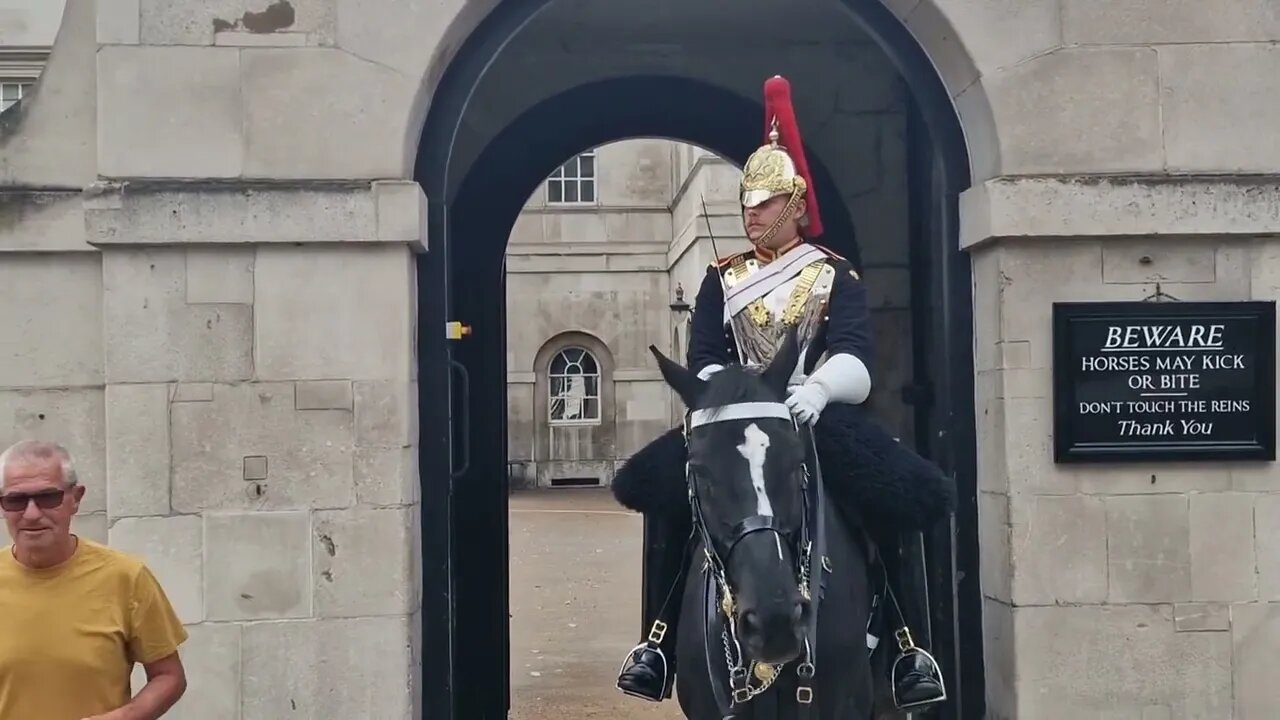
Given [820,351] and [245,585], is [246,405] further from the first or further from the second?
[820,351]

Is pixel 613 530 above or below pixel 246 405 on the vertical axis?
below

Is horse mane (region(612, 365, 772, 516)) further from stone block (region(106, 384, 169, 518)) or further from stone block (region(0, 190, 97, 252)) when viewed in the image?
stone block (region(0, 190, 97, 252))

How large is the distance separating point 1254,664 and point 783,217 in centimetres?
267

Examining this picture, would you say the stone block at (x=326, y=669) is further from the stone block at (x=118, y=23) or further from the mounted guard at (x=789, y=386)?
the stone block at (x=118, y=23)

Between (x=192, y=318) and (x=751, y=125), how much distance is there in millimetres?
4386

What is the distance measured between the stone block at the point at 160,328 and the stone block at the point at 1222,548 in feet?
12.4

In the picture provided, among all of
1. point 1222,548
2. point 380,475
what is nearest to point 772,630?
point 380,475

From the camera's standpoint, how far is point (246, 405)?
5113 millimetres

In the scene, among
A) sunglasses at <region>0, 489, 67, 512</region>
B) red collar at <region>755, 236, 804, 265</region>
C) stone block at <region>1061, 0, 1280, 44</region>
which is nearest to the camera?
sunglasses at <region>0, 489, 67, 512</region>

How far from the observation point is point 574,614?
11.8m

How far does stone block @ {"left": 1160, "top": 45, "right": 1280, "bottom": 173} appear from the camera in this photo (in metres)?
5.34

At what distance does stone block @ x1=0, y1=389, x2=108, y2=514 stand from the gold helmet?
270 cm

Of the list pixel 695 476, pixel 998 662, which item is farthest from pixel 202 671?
pixel 998 662

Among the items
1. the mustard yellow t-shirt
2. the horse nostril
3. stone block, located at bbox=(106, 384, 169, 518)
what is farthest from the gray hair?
stone block, located at bbox=(106, 384, 169, 518)
